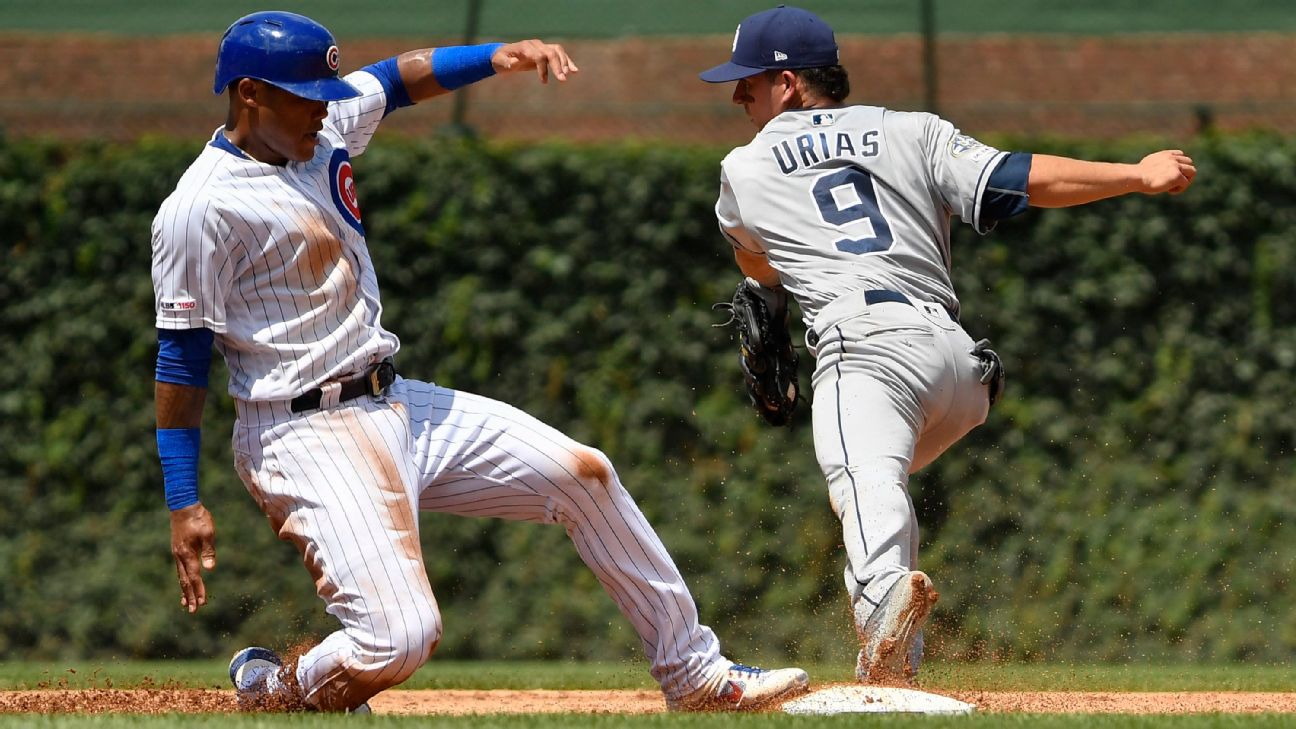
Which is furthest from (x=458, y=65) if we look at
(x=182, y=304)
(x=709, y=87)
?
(x=709, y=87)

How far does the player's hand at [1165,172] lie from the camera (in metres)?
4.29

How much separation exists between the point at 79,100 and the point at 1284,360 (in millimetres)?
6898

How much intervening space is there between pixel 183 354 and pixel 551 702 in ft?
6.50

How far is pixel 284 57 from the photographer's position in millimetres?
4230

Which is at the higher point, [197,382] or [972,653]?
[197,382]

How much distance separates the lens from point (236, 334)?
4.23 m

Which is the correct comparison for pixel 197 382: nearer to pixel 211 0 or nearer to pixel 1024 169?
pixel 1024 169

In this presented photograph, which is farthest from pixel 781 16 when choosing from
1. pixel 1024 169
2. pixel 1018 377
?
pixel 1018 377

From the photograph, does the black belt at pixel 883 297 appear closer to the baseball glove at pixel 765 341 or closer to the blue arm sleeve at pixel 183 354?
the baseball glove at pixel 765 341

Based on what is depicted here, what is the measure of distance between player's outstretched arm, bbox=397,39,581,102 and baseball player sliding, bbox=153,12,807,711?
46 cm

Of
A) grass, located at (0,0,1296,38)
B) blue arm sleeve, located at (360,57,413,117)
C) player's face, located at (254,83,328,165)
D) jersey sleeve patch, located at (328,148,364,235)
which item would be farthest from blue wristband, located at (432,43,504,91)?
grass, located at (0,0,1296,38)

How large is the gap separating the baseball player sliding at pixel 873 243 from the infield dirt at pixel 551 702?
62cm

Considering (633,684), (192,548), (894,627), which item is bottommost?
(633,684)

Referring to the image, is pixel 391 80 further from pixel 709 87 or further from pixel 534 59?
pixel 709 87
